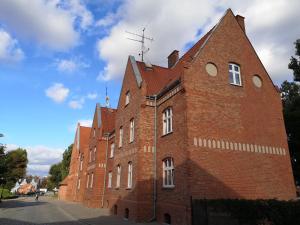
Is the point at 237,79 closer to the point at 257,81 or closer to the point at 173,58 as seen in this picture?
the point at 257,81

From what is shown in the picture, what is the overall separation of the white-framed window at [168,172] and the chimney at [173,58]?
11.9 metres

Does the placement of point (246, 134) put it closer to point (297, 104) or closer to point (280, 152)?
point (280, 152)

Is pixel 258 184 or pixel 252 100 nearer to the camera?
pixel 258 184

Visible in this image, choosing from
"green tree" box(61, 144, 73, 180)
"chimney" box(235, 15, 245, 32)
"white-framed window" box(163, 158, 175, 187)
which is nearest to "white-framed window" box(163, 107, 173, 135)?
"white-framed window" box(163, 158, 175, 187)

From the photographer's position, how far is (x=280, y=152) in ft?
59.9

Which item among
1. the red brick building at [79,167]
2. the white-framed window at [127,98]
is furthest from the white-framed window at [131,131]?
the red brick building at [79,167]

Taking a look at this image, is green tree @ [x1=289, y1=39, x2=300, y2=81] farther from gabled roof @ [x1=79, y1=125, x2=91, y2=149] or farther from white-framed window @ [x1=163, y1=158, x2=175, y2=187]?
gabled roof @ [x1=79, y1=125, x2=91, y2=149]

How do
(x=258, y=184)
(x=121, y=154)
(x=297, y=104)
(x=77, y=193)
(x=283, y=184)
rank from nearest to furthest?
(x=258, y=184) < (x=283, y=184) < (x=121, y=154) < (x=297, y=104) < (x=77, y=193)

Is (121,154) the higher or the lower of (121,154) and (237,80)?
the lower

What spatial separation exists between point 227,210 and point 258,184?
518 cm

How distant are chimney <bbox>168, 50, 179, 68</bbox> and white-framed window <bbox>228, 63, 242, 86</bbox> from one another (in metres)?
8.86

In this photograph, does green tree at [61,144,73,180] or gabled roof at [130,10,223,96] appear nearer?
gabled roof at [130,10,223,96]

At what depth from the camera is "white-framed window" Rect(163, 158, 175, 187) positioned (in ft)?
54.4

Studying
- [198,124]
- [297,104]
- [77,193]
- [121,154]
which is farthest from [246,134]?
[77,193]
